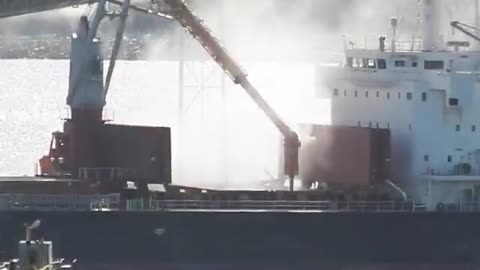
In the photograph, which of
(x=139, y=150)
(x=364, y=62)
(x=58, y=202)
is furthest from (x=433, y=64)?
(x=58, y=202)

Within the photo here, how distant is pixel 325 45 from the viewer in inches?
3851

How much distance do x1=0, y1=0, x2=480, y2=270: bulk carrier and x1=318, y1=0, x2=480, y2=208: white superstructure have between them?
0.14 feet

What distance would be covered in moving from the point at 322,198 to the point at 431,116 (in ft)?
13.3

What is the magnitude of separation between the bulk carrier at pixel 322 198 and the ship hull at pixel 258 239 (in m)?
0.03

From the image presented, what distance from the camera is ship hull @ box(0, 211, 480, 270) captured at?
182ft

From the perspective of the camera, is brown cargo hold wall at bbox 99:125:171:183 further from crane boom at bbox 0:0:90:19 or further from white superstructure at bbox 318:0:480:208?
crane boom at bbox 0:0:90:19

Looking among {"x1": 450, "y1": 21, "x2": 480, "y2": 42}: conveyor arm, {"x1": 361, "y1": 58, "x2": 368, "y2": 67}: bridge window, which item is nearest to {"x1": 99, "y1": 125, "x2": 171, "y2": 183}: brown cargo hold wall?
{"x1": 361, "y1": 58, "x2": 368, "y2": 67}: bridge window

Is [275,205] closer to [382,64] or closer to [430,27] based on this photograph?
[382,64]

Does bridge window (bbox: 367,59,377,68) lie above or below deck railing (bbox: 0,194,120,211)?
above

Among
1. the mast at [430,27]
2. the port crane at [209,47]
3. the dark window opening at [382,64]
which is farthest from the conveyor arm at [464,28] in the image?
the port crane at [209,47]

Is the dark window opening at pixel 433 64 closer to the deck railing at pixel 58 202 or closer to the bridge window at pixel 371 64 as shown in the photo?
the bridge window at pixel 371 64

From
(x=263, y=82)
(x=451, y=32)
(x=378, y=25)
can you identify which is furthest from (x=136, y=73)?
(x=451, y=32)

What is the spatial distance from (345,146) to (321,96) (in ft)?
17.4

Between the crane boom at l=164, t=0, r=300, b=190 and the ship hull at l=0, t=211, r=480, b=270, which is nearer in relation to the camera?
the ship hull at l=0, t=211, r=480, b=270
